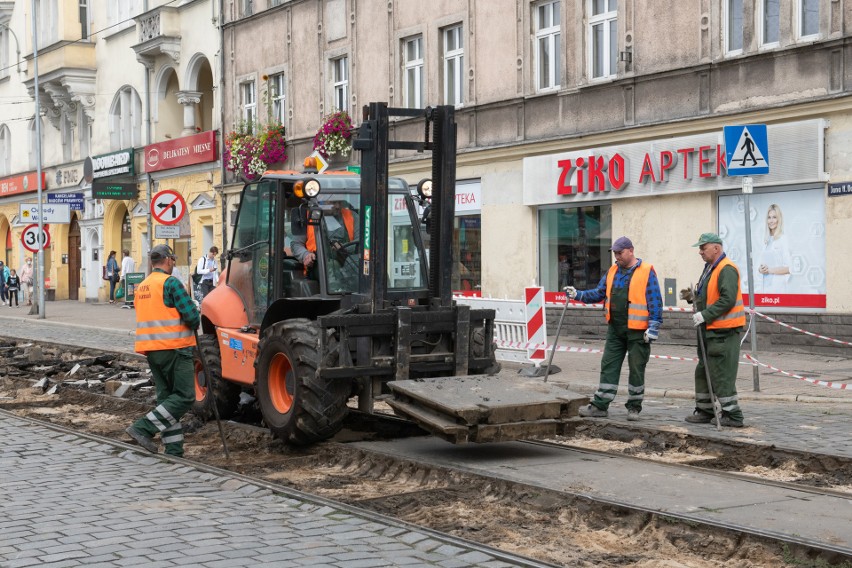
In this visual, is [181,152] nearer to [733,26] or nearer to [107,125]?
[107,125]

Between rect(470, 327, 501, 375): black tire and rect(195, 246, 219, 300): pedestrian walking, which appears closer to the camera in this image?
rect(470, 327, 501, 375): black tire

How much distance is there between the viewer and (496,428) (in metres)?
9.08

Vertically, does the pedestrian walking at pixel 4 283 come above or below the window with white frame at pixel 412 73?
below

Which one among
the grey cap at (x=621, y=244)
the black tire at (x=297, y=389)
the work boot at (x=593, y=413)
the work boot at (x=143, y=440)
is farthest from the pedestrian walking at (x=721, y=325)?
the work boot at (x=143, y=440)

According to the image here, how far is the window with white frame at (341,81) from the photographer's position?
28156 mm

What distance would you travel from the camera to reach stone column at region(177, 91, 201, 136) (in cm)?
A: 3584

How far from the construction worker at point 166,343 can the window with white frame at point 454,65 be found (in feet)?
49.9

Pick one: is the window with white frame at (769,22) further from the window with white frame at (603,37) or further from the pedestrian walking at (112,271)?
the pedestrian walking at (112,271)

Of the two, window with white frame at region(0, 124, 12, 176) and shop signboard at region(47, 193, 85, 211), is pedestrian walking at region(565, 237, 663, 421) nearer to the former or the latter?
shop signboard at region(47, 193, 85, 211)

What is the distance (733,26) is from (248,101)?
55.0ft

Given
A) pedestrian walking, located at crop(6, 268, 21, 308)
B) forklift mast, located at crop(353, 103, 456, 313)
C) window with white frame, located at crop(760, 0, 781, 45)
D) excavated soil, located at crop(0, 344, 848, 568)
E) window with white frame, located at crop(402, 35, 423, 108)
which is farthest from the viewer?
pedestrian walking, located at crop(6, 268, 21, 308)

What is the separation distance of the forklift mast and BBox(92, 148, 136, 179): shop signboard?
1206 inches

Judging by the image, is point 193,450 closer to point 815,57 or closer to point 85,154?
point 815,57

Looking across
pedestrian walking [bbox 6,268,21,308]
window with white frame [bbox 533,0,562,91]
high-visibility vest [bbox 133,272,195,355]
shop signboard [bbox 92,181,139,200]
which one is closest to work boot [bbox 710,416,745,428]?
high-visibility vest [bbox 133,272,195,355]
